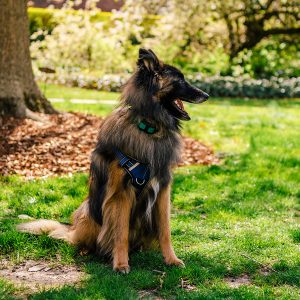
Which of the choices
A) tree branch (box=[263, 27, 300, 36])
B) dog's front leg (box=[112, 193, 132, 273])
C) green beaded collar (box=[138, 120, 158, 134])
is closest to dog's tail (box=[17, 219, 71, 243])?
dog's front leg (box=[112, 193, 132, 273])

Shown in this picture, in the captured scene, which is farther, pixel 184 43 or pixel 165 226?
pixel 184 43

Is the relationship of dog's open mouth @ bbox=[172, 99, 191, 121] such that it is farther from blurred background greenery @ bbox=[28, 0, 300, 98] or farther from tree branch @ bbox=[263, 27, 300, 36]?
tree branch @ bbox=[263, 27, 300, 36]

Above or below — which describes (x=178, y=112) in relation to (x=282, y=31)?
below

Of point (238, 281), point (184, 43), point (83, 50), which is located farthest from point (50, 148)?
point (184, 43)

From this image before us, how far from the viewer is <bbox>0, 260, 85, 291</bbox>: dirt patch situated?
4060 millimetres

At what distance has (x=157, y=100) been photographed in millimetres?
4324

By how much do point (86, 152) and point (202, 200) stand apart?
2.71 meters

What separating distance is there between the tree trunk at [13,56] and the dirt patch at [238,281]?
6349 mm

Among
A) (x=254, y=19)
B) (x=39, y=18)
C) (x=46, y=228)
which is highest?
(x=254, y=19)

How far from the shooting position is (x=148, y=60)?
4.20 meters

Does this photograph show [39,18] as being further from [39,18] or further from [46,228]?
[46,228]

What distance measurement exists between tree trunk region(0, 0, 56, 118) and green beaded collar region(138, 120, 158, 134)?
18.7 feet

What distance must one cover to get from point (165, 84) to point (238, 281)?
175 cm

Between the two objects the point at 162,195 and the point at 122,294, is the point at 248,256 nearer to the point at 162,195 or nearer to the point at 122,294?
the point at 162,195
